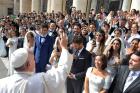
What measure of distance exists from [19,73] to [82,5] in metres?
17.3

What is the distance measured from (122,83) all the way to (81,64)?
159 centimetres

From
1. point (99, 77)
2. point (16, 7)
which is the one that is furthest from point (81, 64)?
point (16, 7)

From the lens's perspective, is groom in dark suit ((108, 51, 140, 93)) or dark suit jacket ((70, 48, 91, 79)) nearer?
groom in dark suit ((108, 51, 140, 93))

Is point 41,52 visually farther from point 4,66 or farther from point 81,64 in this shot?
point 4,66

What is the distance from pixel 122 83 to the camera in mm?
4945

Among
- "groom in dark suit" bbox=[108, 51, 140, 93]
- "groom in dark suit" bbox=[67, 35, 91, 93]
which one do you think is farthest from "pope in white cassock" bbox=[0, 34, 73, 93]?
"groom in dark suit" bbox=[67, 35, 91, 93]

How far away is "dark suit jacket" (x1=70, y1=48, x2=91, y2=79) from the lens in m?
6.39

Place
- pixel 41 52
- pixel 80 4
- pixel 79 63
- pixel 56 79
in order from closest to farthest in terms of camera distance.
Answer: pixel 56 79
pixel 79 63
pixel 41 52
pixel 80 4

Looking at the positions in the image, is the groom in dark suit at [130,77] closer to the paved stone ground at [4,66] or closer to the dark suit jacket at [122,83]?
the dark suit jacket at [122,83]

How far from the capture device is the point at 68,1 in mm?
34000

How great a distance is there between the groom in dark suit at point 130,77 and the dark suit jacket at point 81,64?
1373 mm

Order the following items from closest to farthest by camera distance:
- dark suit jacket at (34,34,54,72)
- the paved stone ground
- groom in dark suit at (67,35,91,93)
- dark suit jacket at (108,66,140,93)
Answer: dark suit jacket at (108,66,140,93) → groom in dark suit at (67,35,91,93) → dark suit jacket at (34,34,54,72) → the paved stone ground

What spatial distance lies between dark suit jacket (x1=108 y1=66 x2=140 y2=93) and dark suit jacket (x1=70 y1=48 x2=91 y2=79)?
118cm

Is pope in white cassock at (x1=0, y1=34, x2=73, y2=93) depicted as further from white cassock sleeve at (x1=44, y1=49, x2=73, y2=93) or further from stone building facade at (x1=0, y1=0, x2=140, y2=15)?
stone building facade at (x1=0, y1=0, x2=140, y2=15)
